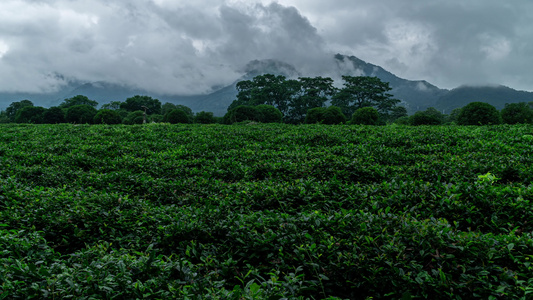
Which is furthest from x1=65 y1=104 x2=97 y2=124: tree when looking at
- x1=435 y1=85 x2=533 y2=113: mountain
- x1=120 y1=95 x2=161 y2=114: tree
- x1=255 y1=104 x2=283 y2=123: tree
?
x1=435 y1=85 x2=533 y2=113: mountain

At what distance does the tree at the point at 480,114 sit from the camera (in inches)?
521

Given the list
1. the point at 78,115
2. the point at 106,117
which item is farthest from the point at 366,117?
the point at 78,115

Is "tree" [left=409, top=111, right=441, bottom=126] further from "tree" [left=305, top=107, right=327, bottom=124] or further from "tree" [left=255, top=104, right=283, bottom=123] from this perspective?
"tree" [left=255, top=104, right=283, bottom=123]

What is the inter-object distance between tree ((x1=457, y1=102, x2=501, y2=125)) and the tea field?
882 centimetres

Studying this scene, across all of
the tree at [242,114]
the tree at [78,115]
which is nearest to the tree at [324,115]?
the tree at [242,114]

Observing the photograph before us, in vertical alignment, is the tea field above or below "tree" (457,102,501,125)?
below

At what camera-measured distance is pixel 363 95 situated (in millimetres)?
51719

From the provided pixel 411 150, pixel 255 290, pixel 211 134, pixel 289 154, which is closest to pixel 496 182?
pixel 411 150

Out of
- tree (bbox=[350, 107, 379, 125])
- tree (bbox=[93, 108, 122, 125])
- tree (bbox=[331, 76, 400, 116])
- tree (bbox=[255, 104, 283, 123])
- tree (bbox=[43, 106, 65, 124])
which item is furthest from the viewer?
tree (bbox=[331, 76, 400, 116])

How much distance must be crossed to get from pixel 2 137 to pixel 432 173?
13621 millimetres

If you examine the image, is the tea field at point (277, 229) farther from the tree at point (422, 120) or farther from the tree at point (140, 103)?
the tree at point (140, 103)

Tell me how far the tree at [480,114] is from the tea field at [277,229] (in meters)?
8.82

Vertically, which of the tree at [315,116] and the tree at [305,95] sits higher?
the tree at [305,95]

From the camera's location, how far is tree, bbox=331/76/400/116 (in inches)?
1997
